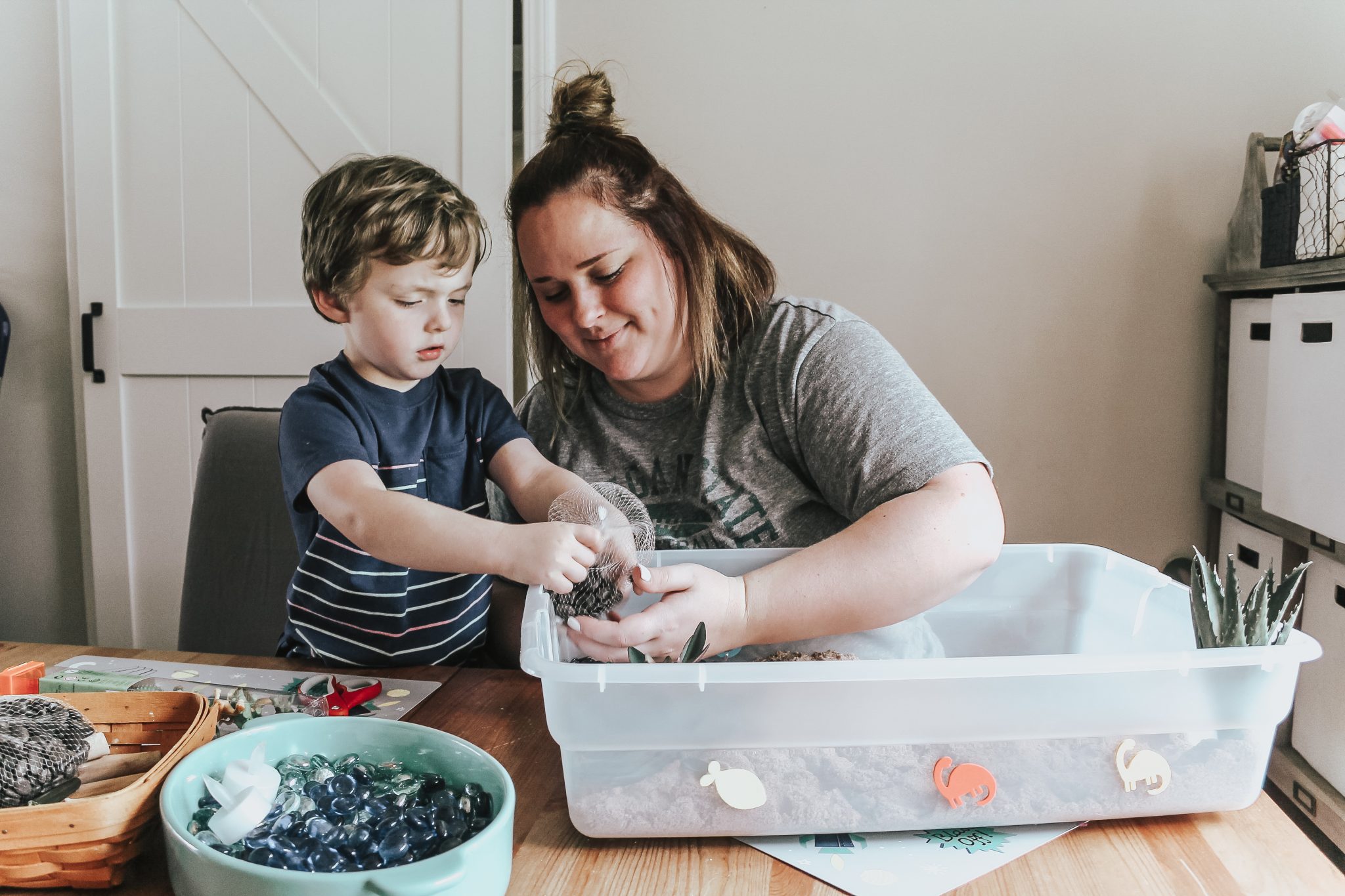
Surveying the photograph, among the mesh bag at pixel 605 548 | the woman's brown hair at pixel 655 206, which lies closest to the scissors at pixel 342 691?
the mesh bag at pixel 605 548

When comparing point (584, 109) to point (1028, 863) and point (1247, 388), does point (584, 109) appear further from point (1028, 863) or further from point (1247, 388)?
point (1247, 388)

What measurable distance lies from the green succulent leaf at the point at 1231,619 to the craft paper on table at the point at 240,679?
2.24ft

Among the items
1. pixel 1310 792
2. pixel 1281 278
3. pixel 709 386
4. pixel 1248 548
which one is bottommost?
pixel 1310 792

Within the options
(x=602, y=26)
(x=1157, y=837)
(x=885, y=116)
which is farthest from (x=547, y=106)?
(x=1157, y=837)

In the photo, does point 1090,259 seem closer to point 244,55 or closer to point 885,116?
point 885,116

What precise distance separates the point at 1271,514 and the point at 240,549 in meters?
1.80

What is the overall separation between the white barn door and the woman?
3.04 feet

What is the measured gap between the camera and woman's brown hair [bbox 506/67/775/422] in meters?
1.03

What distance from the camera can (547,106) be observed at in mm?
1942

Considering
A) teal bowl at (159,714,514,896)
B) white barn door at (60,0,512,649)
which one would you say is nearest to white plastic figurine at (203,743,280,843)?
teal bowl at (159,714,514,896)

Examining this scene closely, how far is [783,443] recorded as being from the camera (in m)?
1.05

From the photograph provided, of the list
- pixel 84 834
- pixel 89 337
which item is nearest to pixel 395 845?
pixel 84 834

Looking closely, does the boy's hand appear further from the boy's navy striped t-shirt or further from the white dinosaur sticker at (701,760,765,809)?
the boy's navy striped t-shirt

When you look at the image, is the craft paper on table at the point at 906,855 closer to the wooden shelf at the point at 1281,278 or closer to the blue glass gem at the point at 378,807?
the blue glass gem at the point at 378,807
